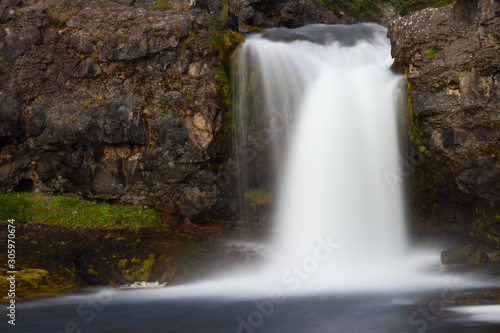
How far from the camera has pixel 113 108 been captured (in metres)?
12.1

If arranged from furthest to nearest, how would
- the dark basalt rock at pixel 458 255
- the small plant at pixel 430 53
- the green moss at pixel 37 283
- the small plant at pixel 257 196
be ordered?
the small plant at pixel 257 196 < the small plant at pixel 430 53 < the dark basalt rock at pixel 458 255 < the green moss at pixel 37 283

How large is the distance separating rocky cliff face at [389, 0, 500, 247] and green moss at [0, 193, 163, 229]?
7071 mm

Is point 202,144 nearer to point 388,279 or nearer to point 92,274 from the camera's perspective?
point 92,274

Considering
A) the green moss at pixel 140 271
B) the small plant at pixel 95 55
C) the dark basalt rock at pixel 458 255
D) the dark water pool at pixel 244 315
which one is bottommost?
the green moss at pixel 140 271

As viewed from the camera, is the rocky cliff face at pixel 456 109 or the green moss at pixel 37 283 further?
the rocky cliff face at pixel 456 109

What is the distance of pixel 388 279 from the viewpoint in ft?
31.0

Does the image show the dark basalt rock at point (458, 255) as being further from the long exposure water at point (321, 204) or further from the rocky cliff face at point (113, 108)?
the rocky cliff face at point (113, 108)

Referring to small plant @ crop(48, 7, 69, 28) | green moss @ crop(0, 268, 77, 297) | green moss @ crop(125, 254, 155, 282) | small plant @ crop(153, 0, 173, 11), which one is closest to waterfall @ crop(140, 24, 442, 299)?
green moss @ crop(125, 254, 155, 282)

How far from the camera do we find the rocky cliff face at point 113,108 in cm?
1201

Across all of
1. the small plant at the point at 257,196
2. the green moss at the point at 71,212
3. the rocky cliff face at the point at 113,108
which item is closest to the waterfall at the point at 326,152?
the small plant at the point at 257,196

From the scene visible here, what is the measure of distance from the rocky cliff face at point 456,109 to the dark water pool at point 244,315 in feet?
13.2

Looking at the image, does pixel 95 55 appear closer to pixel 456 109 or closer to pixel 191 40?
pixel 191 40

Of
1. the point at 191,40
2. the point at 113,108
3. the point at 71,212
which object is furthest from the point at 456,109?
the point at 71,212

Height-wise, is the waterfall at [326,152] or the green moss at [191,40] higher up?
the green moss at [191,40]
